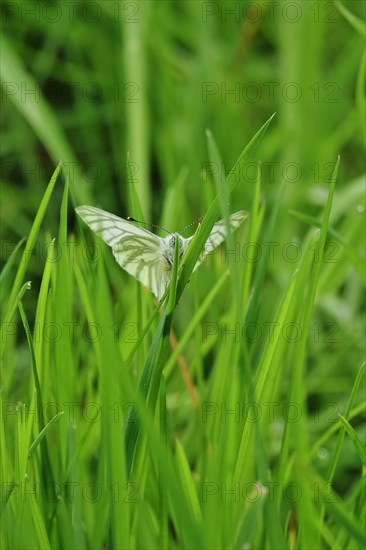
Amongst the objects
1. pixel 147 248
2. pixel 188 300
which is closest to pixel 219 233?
pixel 147 248

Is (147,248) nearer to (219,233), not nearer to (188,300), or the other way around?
(219,233)

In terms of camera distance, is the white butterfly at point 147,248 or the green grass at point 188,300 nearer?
the green grass at point 188,300

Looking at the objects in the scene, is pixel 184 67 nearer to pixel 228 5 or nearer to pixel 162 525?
pixel 228 5

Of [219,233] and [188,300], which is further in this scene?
[188,300]

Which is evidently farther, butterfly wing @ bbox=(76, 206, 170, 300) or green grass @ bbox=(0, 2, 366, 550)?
butterfly wing @ bbox=(76, 206, 170, 300)
